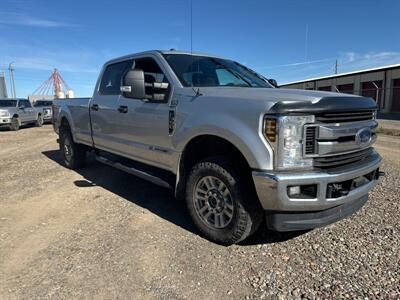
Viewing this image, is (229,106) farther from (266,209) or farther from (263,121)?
(266,209)

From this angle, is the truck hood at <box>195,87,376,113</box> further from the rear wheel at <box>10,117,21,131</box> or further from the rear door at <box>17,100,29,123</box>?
the rear door at <box>17,100,29,123</box>

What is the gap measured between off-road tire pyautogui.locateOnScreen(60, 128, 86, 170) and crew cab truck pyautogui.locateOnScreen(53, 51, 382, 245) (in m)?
2.52

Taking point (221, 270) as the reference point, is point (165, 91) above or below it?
above

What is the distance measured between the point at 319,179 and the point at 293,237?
1138 millimetres

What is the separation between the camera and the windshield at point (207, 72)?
4.31 metres

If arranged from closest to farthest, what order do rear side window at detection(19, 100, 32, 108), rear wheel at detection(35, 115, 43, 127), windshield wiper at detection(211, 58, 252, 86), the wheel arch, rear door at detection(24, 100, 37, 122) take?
the wheel arch
windshield wiper at detection(211, 58, 252, 86)
rear side window at detection(19, 100, 32, 108)
rear door at detection(24, 100, 37, 122)
rear wheel at detection(35, 115, 43, 127)

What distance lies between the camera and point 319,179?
2.97 metres

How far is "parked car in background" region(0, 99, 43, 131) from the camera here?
17.6 meters

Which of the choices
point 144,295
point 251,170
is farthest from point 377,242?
point 144,295

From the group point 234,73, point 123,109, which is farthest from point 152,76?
point 234,73

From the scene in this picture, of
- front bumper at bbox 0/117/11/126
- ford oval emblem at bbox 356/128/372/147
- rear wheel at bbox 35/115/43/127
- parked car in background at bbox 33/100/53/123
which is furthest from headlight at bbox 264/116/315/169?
parked car in background at bbox 33/100/53/123

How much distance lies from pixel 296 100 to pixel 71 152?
5.58m

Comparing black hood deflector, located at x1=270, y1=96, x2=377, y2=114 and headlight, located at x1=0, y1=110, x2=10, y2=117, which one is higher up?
black hood deflector, located at x1=270, y1=96, x2=377, y2=114

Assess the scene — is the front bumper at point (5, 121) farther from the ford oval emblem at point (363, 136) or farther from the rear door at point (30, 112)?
the ford oval emblem at point (363, 136)
